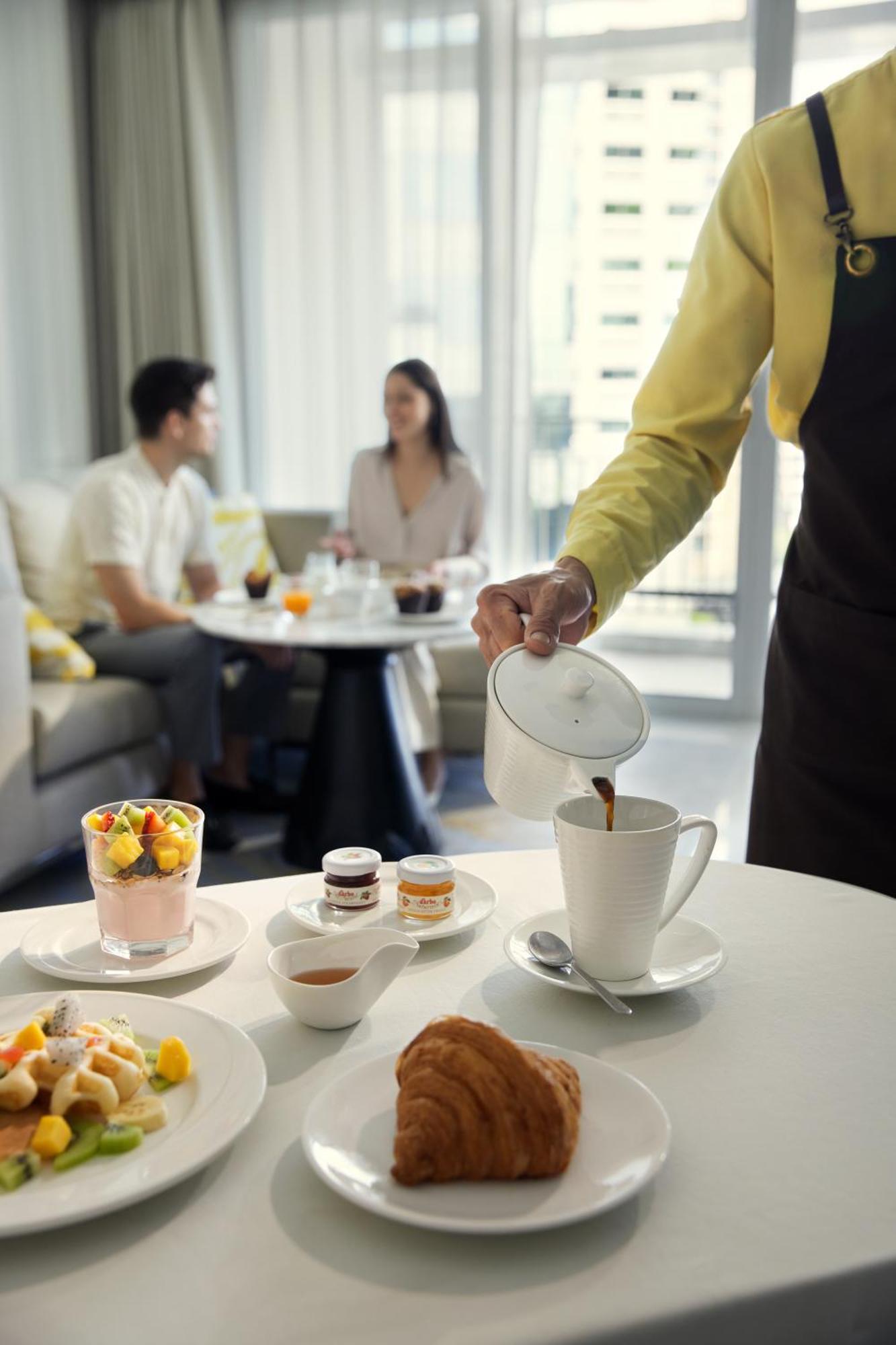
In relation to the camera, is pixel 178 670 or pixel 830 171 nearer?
pixel 830 171

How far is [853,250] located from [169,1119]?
1031mm

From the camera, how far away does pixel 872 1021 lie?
88 centimetres

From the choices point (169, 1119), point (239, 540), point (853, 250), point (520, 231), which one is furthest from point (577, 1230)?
point (520, 231)

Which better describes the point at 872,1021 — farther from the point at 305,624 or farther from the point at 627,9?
the point at 627,9

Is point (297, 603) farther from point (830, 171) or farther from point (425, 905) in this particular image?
point (425, 905)

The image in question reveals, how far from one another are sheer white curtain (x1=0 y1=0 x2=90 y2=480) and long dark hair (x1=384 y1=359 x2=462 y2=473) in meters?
1.52

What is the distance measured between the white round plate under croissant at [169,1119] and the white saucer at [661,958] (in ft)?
0.79

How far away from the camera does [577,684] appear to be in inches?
36.2

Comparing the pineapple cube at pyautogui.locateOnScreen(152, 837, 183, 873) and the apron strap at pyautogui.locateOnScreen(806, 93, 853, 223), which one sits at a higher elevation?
the apron strap at pyautogui.locateOnScreen(806, 93, 853, 223)

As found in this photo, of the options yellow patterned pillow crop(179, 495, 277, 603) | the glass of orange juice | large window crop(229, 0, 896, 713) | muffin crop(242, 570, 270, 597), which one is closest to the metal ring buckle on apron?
the glass of orange juice

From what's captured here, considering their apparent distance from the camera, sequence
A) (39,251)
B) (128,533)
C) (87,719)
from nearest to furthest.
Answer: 1. (87,719)
2. (128,533)
3. (39,251)

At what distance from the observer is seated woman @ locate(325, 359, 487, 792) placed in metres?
4.07

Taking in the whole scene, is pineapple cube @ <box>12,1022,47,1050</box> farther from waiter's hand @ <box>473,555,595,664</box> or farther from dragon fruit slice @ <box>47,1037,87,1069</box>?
waiter's hand @ <box>473,555,595,664</box>

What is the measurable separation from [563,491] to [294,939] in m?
4.04
